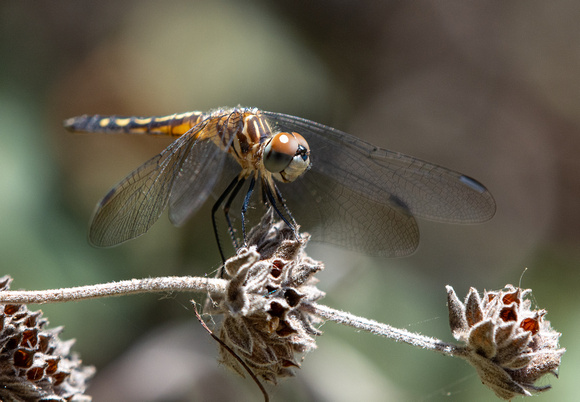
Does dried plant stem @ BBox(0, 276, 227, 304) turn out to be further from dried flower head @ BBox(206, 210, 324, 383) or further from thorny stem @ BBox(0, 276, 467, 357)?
dried flower head @ BBox(206, 210, 324, 383)

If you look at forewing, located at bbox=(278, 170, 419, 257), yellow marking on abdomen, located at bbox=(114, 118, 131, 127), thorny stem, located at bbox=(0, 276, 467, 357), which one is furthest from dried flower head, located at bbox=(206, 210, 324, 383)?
yellow marking on abdomen, located at bbox=(114, 118, 131, 127)

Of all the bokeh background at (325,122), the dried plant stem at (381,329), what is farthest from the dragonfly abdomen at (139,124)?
the dried plant stem at (381,329)

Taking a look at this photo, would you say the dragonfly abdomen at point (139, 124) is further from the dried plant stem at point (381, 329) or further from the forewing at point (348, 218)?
the dried plant stem at point (381, 329)

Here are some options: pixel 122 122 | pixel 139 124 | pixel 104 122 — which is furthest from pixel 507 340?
pixel 104 122

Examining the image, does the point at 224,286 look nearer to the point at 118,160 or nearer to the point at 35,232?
the point at 35,232

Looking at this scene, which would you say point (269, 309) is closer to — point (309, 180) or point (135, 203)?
point (135, 203)

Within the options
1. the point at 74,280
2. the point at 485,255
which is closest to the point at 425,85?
the point at 485,255
